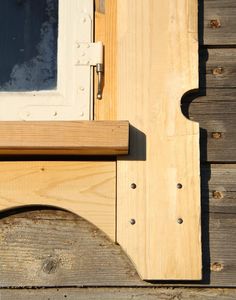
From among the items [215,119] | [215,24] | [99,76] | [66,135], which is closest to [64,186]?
[66,135]

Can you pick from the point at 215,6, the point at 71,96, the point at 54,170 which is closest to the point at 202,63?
the point at 215,6

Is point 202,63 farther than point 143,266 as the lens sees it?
Yes

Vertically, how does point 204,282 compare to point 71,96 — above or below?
below

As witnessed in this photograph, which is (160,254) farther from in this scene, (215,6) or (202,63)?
(215,6)

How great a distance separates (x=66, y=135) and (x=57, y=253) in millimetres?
254

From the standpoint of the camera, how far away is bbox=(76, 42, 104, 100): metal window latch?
147cm

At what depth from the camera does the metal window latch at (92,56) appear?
1.47 metres

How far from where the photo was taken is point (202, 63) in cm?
151

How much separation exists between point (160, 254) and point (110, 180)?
18 cm

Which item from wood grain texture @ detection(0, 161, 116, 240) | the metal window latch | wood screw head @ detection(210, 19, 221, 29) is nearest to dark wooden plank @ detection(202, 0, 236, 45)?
wood screw head @ detection(210, 19, 221, 29)

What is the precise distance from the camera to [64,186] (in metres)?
1.44

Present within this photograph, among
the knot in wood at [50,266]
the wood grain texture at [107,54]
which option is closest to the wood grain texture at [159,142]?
the wood grain texture at [107,54]

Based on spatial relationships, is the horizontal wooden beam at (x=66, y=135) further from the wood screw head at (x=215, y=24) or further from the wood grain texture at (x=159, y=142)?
the wood screw head at (x=215, y=24)

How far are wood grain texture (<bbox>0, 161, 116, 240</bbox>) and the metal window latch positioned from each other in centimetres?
16
